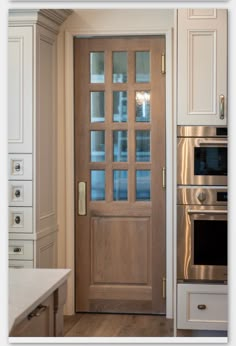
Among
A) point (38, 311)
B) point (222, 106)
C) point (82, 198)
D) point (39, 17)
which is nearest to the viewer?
point (38, 311)

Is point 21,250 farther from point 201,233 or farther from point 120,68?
point 120,68

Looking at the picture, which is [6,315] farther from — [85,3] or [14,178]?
[14,178]

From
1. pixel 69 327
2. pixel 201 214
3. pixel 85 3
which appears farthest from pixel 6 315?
pixel 69 327

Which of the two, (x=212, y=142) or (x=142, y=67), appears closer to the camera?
(x=212, y=142)

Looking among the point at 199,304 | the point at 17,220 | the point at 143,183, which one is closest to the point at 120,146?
the point at 143,183

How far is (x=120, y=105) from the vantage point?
10.2 feet

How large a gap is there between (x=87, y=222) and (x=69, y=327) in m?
0.54

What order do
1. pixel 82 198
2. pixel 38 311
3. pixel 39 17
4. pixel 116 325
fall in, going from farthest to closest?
pixel 82 198 < pixel 116 325 < pixel 39 17 < pixel 38 311

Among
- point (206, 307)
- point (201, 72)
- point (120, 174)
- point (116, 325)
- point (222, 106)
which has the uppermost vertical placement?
point (201, 72)

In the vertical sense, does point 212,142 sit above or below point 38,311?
above

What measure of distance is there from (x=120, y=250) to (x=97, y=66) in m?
0.92

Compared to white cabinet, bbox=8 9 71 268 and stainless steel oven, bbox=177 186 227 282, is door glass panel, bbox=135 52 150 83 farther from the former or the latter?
stainless steel oven, bbox=177 186 227 282

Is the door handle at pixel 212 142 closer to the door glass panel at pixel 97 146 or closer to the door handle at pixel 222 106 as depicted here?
the door handle at pixel 222 106

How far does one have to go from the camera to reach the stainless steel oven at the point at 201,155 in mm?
2541
